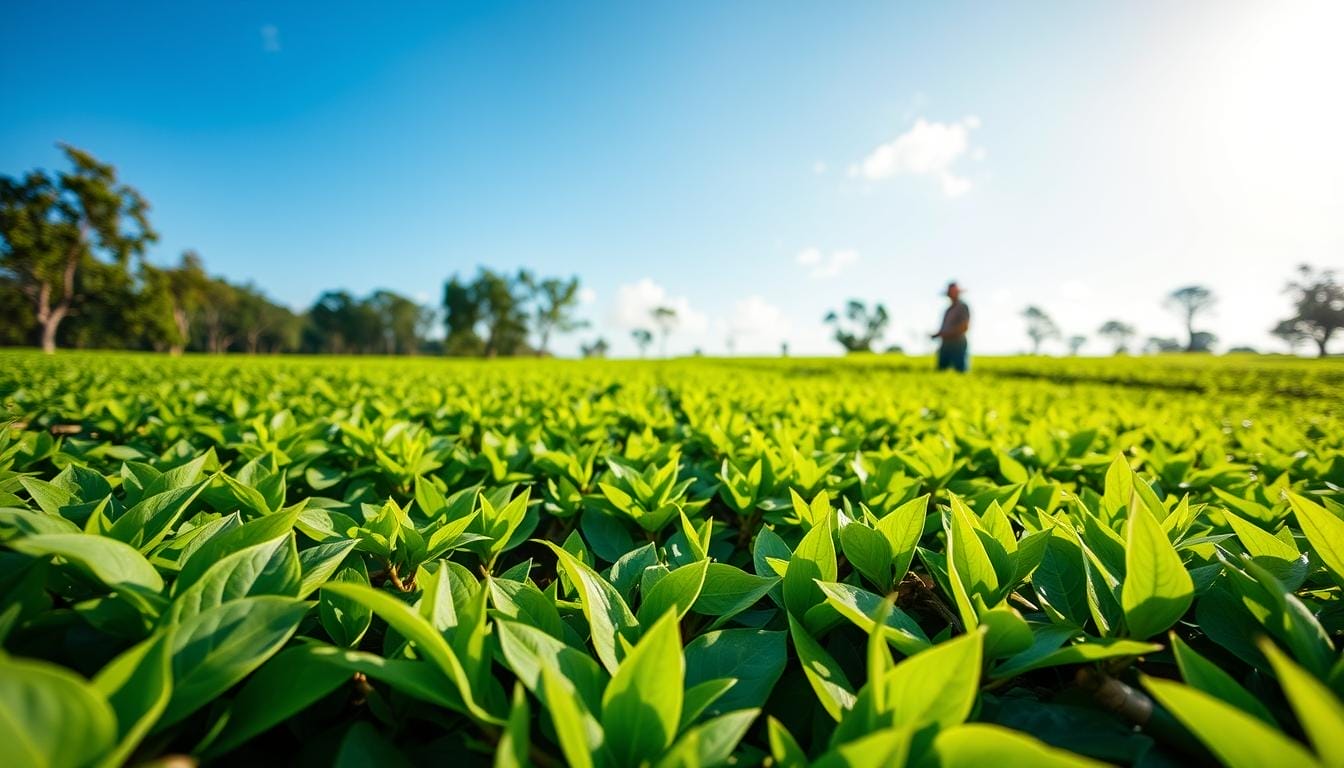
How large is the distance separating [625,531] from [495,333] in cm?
7446

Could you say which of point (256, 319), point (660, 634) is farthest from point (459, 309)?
point (660, 634)

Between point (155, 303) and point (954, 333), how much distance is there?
59000 millimetres

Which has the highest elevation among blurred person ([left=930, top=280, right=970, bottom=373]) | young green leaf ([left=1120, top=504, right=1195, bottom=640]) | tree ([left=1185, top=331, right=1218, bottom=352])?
tree ([left=1185, top=331, right=1218, bottom=352])

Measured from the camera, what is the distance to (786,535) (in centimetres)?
165

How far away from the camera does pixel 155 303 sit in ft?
141

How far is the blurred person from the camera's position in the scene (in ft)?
35.0

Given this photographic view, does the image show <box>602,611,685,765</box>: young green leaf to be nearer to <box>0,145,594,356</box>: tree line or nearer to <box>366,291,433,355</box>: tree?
<box>0,145,594,356</box>: tree line

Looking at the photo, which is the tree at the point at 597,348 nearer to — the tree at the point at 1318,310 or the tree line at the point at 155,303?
the tree line at the point at 155,303

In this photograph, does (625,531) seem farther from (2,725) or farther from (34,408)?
(34,408)

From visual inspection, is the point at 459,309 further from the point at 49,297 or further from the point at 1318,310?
the point at 1318,310

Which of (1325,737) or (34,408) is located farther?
(34,408)

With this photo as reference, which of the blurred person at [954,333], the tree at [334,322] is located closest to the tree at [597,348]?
the tree at [334,322]

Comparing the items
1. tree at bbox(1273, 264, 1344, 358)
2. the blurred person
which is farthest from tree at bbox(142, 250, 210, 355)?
tree at bbox(1273, 264, 1344, 358)

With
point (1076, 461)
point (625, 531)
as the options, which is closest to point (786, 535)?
point (625, 531)
